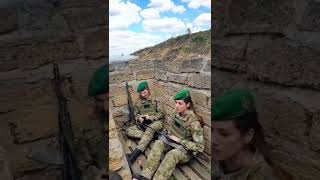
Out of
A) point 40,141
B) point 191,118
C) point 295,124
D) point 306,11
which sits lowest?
point 191,118

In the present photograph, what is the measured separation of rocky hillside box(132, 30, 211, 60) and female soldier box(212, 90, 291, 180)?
20.7ft

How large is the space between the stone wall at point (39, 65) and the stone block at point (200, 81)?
7.14 ft

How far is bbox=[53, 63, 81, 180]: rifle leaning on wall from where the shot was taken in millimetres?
1389

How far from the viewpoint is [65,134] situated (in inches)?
55.1

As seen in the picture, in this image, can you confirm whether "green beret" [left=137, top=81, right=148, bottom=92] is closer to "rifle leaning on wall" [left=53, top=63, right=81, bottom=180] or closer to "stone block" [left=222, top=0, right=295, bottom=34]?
"rifle leaning on wall" [left=53, top=63, right=81, bottom=180]

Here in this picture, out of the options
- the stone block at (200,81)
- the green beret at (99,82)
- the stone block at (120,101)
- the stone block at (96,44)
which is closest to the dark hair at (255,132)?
the green beret at (99,82)

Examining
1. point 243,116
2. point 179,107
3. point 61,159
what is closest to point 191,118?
point 179,107

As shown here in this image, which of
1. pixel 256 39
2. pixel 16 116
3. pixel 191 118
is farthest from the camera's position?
pixel 191 118

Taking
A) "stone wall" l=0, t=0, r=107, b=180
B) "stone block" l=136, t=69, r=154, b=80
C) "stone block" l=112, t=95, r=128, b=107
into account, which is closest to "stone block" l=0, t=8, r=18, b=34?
"stone wall" l=0, t=0, r=107, b=180

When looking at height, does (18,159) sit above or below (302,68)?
below

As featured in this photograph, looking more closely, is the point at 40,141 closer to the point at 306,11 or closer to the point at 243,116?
the point at 243,116

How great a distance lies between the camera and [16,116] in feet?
4.46

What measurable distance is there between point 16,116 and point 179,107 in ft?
8.43

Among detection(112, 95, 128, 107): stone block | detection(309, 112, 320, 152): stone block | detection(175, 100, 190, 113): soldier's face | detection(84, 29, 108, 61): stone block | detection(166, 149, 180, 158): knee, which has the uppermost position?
detection(84, 29, 108, 61): stone block
